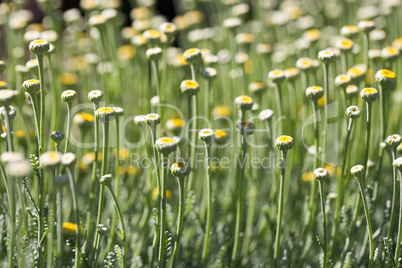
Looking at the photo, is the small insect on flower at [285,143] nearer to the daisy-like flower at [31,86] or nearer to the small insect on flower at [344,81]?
the small insect on flower at [344,81]

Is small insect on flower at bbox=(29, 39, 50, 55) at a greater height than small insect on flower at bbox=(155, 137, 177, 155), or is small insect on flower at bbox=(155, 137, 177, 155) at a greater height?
small insect on flower at bbox=(29, 39, 50, 55)

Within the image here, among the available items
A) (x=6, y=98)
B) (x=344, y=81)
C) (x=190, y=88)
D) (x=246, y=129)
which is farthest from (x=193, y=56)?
(x=6, y=98)

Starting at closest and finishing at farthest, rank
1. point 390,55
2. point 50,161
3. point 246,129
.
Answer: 1. point 50,161
2. point 246,129
3. point 390,55

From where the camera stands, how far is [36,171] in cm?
88

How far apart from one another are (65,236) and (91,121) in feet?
0.96

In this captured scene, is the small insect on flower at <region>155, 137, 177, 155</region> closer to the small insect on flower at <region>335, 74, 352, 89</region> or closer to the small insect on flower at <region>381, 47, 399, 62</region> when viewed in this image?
the small insect on flower at <region>335, 74, 352, 89</region>

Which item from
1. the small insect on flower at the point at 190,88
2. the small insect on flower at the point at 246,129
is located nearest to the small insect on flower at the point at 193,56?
the small insect on flower at the point at 190,88

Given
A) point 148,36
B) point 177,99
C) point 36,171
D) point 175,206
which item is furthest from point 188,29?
point 36,171

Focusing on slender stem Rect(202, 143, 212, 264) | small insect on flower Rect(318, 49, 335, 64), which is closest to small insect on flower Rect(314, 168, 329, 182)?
slender stem Rect(202, 143, 212, 264)

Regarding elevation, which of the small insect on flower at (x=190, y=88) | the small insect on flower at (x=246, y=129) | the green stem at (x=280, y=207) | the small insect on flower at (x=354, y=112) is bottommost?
the green stem at (x=280, y=207)

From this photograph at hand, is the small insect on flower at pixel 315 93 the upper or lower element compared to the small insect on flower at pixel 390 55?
lower

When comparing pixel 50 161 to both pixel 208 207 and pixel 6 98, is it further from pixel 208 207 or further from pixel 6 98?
pixel 208 207

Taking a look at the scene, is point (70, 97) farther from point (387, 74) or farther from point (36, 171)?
point (387, 74)

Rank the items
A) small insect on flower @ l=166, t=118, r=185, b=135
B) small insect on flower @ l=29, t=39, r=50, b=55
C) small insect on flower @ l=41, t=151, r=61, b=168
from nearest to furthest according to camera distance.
→ small insect on flower @ l=41, t=151, r=61, b=168 < small insect on flower @ l=29, t=39, r=50, b=55 < small insect on flower @ l=166, t=118, r=185, b=135
